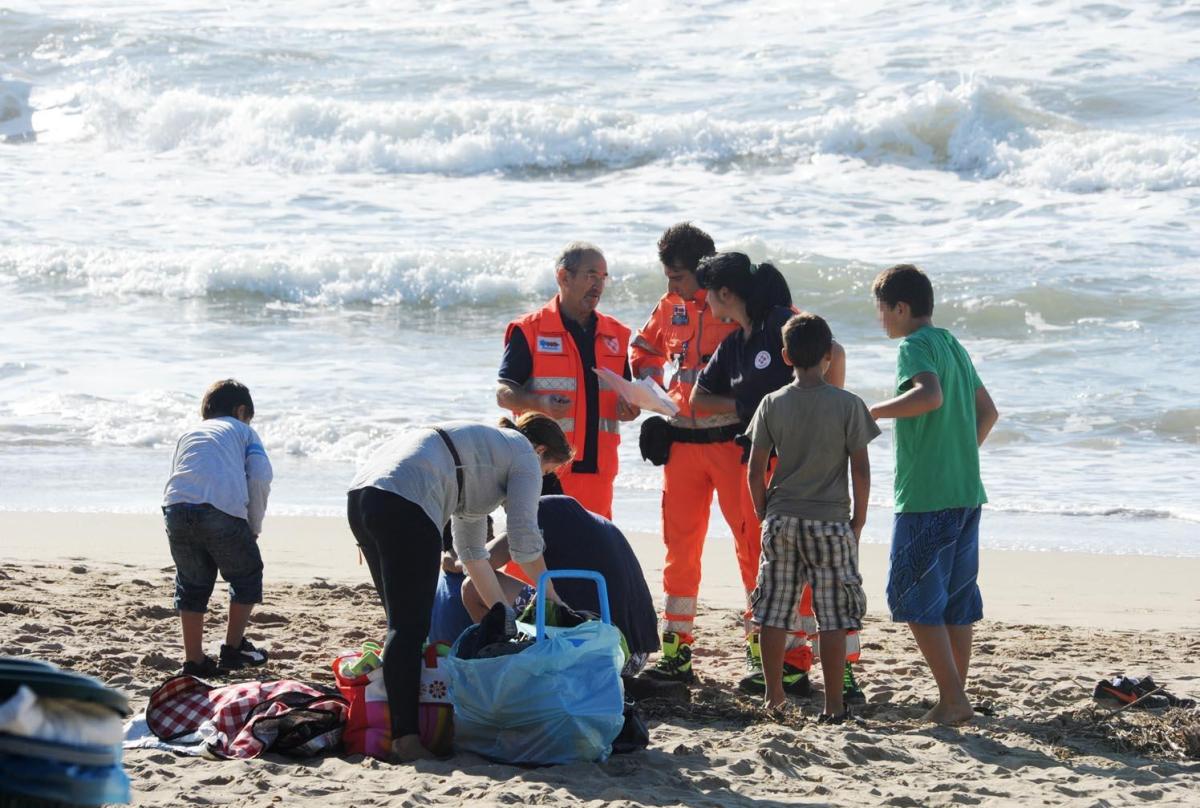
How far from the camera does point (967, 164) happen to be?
21297 mm

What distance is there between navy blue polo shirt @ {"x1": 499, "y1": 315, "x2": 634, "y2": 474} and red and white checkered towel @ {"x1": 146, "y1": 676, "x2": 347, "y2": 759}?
1.59m

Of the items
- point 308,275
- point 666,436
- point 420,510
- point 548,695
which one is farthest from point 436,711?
point 308,275

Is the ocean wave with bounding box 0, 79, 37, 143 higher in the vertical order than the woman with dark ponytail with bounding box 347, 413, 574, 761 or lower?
higher

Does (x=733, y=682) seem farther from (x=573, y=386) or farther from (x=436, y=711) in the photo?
(x=436, y=711)

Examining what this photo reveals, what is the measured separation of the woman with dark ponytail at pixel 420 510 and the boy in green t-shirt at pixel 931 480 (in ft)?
4.20

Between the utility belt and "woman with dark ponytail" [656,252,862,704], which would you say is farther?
the utility belt

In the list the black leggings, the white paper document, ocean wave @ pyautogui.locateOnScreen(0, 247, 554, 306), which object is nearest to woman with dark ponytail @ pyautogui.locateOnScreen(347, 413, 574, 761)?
the black leggings

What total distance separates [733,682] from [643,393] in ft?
3.87

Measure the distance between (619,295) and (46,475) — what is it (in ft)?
27.2

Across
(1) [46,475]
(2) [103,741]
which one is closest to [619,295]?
(1) [46,475]

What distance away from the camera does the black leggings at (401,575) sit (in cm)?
427

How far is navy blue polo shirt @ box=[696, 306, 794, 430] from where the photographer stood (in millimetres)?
5336

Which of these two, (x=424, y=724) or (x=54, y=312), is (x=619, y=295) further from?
(x=424, y=724)

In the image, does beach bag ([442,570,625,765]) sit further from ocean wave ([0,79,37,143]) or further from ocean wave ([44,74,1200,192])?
ocean wave ([0,79,37,143])
